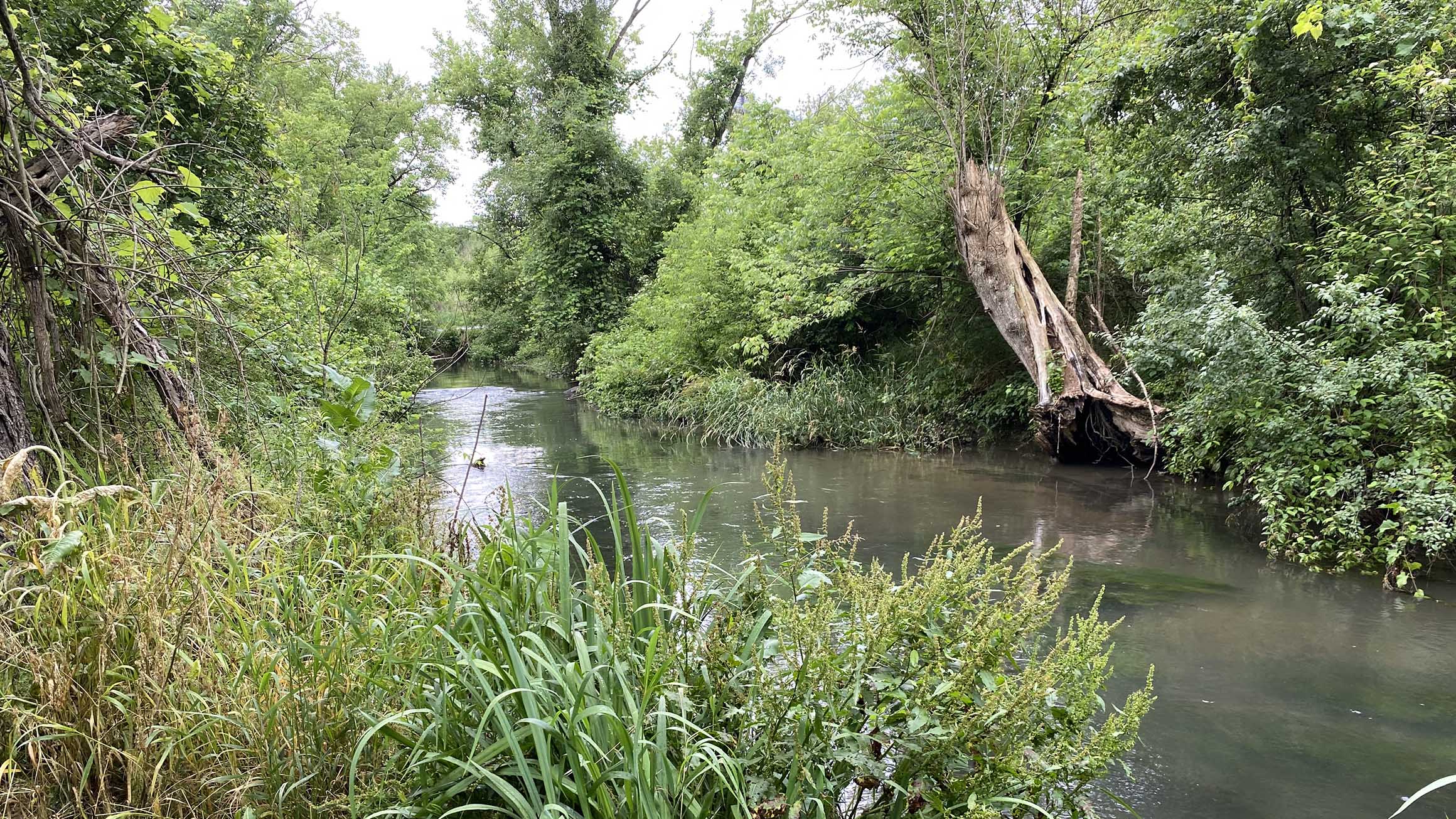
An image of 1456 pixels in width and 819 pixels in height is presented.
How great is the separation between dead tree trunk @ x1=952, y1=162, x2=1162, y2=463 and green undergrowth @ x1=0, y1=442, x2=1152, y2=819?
23.3ft

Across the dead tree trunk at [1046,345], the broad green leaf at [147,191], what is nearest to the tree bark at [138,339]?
the broad green leaf at [147,191]

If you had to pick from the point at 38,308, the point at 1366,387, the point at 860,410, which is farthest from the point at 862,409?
the point at 38,308

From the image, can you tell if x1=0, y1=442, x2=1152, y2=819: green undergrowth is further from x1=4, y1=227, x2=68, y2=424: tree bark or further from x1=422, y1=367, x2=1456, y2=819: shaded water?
x1=422, y1=367, x2=1456, y2=819: shaded water

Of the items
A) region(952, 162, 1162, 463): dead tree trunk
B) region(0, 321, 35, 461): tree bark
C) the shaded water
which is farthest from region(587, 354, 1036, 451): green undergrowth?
region(0, 321, 35, 461): tree bark

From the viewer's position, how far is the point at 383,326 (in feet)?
34.9

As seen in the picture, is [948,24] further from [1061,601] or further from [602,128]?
[602,128]

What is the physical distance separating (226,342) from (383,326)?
7288 mm

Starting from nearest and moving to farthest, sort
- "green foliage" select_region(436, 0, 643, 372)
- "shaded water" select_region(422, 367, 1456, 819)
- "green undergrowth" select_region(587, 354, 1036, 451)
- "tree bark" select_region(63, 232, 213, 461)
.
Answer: "tree bark" select_region(63, 232, 213, 461) < "shaded water" select_region(422, 367, 1456, 819) < "green undergrowth" select_region(587, 354, 1036, 451) < "green foliage" select_region(436, 0, 643, 372)

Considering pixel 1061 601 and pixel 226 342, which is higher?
pixel 226 342

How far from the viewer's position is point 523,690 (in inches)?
69.0

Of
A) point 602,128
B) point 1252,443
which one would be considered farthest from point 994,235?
point 602,128

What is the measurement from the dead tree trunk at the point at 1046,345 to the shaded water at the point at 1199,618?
18.6 inches

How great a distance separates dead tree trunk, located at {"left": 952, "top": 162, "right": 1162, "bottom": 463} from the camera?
8688 millimetres

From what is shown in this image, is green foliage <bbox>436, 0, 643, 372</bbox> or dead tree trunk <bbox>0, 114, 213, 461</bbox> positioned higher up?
green foliage <bbox>436, 0, 643, 372</bbox>
